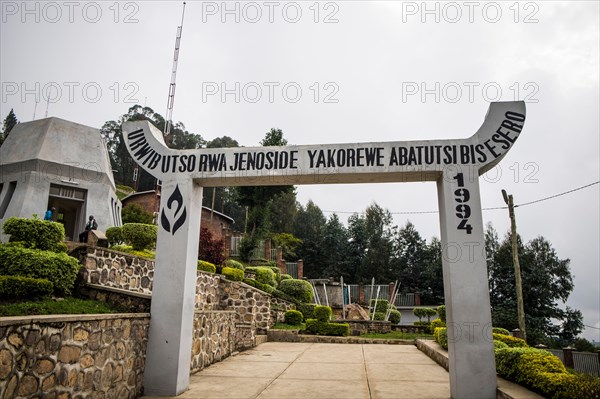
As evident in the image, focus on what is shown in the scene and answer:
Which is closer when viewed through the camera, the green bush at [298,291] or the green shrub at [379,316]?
the green bush at [298,291]

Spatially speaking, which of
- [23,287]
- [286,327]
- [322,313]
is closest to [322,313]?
[322,313]

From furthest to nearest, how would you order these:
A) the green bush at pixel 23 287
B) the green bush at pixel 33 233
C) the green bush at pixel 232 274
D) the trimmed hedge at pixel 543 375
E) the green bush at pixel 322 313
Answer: the green bush at pixel 322 313 → the green bush at pixel 232 274 → the green bush at pixel 33 233 → the green bush at pixel 23 287 → the trimmed hedge at pixel 543 375

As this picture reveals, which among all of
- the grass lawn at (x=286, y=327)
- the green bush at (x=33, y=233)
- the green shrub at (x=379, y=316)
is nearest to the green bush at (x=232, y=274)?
the grass lawn at (x=286, y=327)

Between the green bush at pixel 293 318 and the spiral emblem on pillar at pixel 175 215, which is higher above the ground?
the spiral emblem on pillar at pixel 175 215

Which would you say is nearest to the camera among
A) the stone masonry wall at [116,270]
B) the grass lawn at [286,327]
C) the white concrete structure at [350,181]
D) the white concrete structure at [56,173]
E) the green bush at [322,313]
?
the white concrete structure at [350,181]

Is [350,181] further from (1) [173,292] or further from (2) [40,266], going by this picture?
(2) [40,266]

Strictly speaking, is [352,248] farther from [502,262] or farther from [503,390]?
[503,390]

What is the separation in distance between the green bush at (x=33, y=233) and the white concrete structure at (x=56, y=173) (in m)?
10.7

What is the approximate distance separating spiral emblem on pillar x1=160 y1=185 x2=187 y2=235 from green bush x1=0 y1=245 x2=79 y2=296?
7.52 ft

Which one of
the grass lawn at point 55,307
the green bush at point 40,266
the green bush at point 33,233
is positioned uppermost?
the green bush at point 33,233

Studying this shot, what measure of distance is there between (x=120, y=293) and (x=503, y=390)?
6057 mm

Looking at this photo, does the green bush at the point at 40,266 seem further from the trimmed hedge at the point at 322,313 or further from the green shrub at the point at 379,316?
the green shrub at the point at 379,316

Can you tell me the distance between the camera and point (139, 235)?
11.9 metres

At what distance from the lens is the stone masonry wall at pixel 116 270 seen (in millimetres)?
8430
